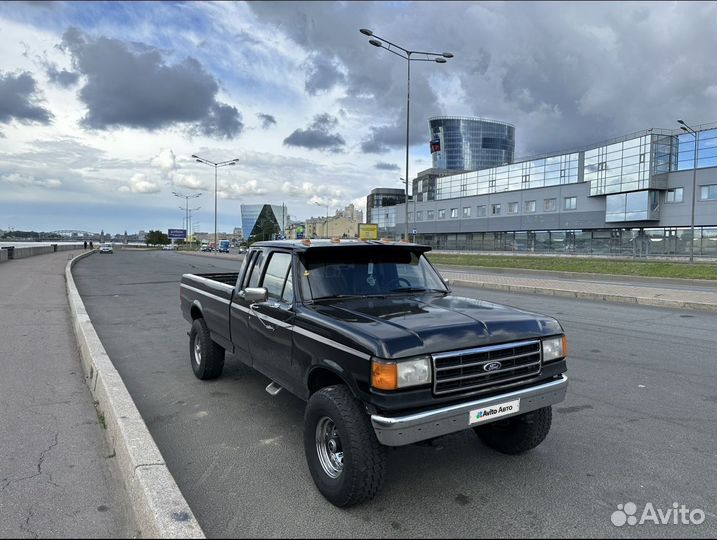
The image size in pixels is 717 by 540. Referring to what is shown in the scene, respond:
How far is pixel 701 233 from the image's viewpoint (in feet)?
161

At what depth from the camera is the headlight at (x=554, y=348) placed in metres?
3.65

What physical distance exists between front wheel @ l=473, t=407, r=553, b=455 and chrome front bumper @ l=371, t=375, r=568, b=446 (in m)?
0.37

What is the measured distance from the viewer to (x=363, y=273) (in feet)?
14.4

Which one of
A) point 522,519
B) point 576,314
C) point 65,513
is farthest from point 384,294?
point 576,314

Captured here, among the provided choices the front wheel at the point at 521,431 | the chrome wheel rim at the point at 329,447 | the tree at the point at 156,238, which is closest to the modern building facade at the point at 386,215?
the tree at the point at 156,238

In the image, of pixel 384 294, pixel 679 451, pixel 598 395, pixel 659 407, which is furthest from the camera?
pixel 598 395

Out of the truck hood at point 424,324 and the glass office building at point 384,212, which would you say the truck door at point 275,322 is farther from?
the glass office building at point 384,212

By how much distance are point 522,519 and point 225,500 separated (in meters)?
1.89

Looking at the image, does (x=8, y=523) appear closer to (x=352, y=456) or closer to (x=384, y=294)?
(x=352, y=456)

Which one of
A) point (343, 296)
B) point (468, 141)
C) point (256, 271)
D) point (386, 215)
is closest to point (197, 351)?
point (256, 271)

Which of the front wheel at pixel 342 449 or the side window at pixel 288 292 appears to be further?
the side window at pixel 288 292

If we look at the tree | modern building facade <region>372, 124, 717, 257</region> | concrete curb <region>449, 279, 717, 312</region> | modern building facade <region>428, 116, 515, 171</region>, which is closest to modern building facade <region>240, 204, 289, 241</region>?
the tree

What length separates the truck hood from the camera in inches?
122

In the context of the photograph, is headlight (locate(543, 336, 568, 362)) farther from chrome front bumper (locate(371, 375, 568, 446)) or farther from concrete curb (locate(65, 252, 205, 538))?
concrete curb (locate(65, 252, 205, 538))
